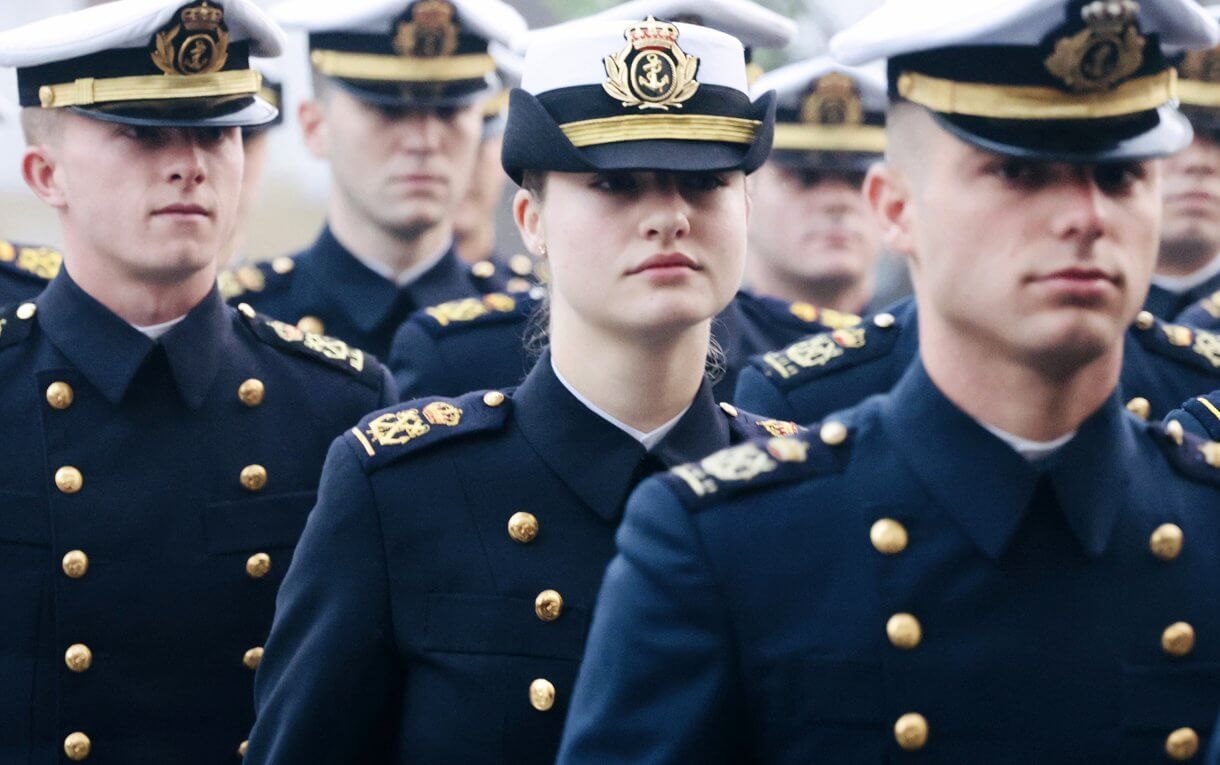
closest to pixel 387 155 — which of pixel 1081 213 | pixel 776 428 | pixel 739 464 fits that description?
pixel 776 428

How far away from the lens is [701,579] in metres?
3.83

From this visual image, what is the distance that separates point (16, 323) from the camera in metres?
6.05

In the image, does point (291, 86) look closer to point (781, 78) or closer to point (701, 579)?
point (781, 78)

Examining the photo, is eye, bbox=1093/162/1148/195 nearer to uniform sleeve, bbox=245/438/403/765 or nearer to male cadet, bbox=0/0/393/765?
uniform sleeve, bbox=245/438/403/765

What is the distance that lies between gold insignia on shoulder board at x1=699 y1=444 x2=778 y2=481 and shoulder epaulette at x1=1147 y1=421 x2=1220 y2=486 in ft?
2.16

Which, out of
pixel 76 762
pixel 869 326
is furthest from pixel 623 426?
pixel 869 326

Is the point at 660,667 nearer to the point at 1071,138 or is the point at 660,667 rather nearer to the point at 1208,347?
the point at 1071,138

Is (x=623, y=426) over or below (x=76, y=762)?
over

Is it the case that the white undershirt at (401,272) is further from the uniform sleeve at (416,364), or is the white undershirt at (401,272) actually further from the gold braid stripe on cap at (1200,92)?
the gold braid stripe on cap at (1200,92)

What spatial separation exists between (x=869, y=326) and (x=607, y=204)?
2.27m

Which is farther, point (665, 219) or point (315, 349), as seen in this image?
point (315, 349)

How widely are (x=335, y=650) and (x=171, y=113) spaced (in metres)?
1.77

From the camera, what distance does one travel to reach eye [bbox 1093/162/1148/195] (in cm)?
370

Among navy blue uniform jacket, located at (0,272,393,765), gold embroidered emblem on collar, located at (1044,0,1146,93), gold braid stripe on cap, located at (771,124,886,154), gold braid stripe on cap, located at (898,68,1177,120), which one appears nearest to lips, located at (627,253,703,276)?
gold braid stripe on cap, located at (898,68,1177,120)
